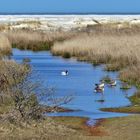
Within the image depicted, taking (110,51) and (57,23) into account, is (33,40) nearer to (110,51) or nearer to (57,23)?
(110,51)

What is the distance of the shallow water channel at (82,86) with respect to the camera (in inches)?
757

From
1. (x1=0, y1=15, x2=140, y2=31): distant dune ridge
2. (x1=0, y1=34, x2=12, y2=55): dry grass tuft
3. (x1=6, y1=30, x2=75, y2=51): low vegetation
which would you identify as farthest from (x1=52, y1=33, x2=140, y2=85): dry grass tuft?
(x1=0, y1=15, x2=140, y2=31): distant dune ridge

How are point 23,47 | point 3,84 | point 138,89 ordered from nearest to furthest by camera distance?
point 3,84 → point 138,89 → point 23,47

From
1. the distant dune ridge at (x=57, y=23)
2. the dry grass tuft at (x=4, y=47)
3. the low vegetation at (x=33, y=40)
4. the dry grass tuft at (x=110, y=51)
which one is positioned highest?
the dry grass tuft at (x=110, y=51)

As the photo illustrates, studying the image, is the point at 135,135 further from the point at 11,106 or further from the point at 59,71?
the point at 59,71

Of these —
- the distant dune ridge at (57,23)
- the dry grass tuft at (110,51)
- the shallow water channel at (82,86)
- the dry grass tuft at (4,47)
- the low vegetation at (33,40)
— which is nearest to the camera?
the shallow water channel at (82,86)

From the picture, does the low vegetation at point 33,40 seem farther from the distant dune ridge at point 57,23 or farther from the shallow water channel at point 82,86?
the distant dune ridge at point 57,23

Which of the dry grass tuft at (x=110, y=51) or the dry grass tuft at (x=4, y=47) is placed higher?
the dry grass tuft at (x=110, y=51)

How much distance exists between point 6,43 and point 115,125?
27343 mm

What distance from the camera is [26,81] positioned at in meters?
16.4

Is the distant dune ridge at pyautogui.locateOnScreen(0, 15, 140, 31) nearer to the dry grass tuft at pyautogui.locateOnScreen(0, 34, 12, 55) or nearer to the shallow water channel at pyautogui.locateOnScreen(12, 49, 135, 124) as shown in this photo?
the dry grass tuft at pyautogui.locateOnScreen(0, 34, 12, 55)

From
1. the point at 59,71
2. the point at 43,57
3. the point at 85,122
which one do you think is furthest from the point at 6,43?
the point at 85,122

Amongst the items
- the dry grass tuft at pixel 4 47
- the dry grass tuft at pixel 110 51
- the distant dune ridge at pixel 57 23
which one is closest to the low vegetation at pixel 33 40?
the dry grass tuft at pixel 110 51

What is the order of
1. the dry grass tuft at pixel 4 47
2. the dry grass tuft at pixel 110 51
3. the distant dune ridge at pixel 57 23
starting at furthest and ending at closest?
the distant dune ridge at pixel 57 23
the dry grass tuft at pixel 4 47
the dry grass tuft at pixel 110 51
